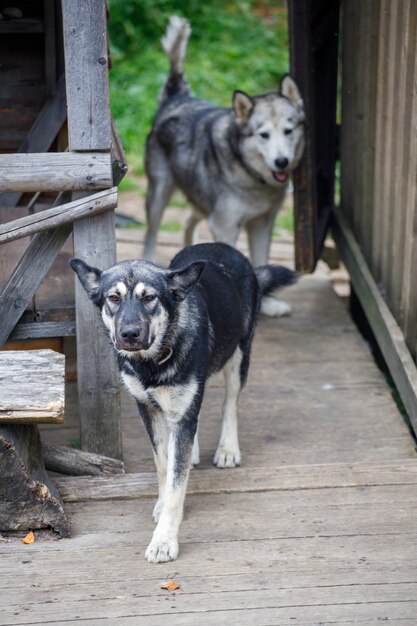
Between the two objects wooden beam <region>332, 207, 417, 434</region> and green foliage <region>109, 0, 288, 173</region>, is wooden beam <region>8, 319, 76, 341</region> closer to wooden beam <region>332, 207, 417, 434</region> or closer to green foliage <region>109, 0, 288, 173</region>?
wooden beam <region>332, 207, 417, 434</region>

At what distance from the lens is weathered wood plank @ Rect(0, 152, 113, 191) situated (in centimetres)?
427

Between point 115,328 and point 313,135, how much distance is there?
146 inches

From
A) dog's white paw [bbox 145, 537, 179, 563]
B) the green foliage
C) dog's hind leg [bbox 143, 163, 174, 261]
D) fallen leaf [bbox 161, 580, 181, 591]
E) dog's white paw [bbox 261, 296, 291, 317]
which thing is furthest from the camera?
the green foliage

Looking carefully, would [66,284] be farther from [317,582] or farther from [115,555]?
[317,582]

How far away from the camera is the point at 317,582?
3.57 meters

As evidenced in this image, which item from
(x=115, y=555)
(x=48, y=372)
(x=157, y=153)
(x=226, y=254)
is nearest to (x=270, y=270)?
(x=226, y=254)

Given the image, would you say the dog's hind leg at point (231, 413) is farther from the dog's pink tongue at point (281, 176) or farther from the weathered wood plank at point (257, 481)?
the dog's pink tongue at point (281, 176)

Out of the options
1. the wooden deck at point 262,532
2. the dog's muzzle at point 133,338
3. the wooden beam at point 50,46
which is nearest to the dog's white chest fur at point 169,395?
the dog's muzzle at point 133,338

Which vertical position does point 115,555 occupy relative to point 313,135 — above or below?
below

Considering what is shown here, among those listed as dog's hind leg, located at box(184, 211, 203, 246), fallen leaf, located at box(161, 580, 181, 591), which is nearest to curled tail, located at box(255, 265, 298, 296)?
fallen leaf, located at box(161, 580, 181, 591)

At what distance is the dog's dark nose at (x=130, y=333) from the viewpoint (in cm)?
365

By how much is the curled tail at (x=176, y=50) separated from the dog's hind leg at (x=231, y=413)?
12.0 ft

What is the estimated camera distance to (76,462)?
4566 millimetres

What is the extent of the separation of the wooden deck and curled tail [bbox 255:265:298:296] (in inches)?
30.7
